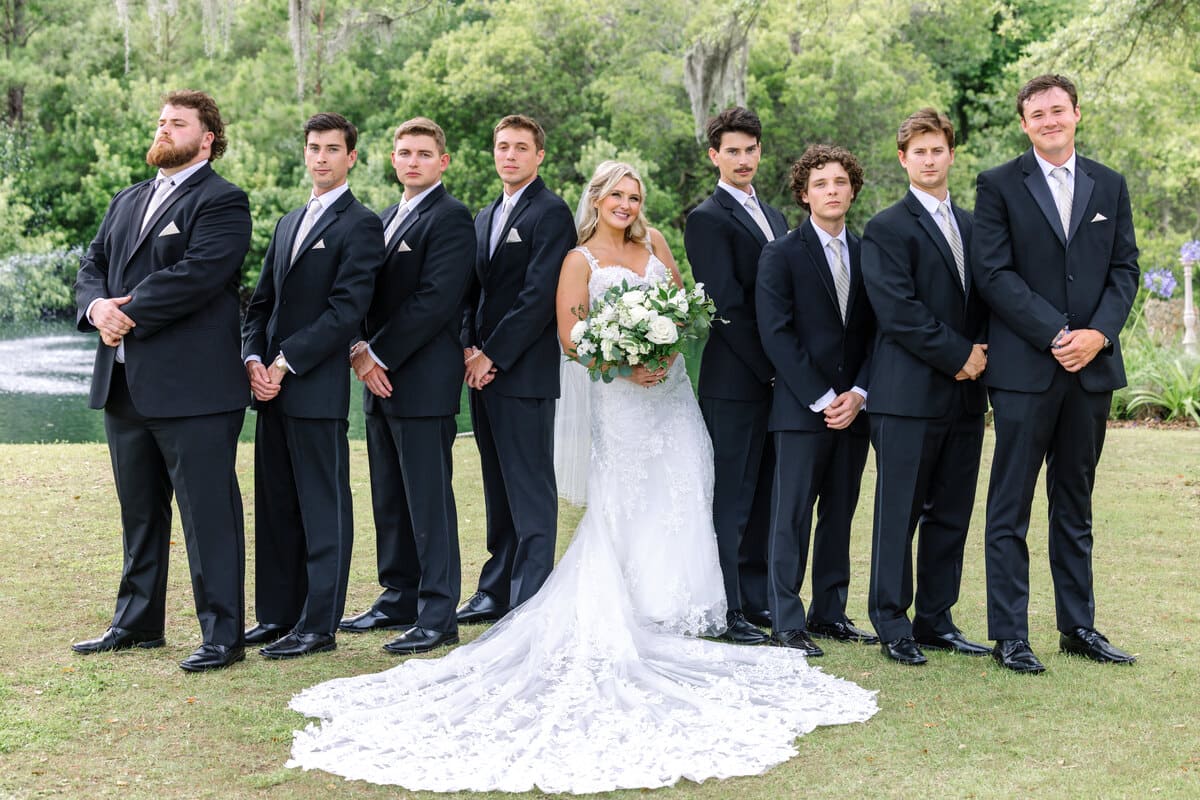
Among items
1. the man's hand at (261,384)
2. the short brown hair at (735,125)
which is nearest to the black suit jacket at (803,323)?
the short brown hair at (735,125)

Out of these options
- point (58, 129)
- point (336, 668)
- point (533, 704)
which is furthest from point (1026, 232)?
point (58, 129)

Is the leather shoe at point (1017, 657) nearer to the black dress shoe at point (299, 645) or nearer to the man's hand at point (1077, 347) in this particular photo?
the man's hand at point (1077, 347)

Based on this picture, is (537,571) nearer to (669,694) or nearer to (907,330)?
(669,694)

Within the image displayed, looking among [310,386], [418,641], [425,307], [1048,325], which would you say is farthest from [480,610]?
[1048,325]

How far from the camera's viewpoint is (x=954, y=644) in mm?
5309

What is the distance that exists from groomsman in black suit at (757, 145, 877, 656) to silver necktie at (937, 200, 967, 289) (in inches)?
16.0

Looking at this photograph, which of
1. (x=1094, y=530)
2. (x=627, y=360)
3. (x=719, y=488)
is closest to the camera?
(x=627, y=360)

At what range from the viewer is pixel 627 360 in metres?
5.30

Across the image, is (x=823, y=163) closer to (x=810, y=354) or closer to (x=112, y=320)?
(x=810, y=354)

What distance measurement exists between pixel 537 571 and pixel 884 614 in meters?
1.55

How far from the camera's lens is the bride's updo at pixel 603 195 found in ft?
18.1

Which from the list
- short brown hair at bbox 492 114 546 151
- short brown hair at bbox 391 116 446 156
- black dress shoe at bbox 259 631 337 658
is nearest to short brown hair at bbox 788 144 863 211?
short brown hair at bbox 492 114 546 151

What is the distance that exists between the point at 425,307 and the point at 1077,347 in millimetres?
2671

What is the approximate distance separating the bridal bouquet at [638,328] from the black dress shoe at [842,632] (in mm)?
1383
